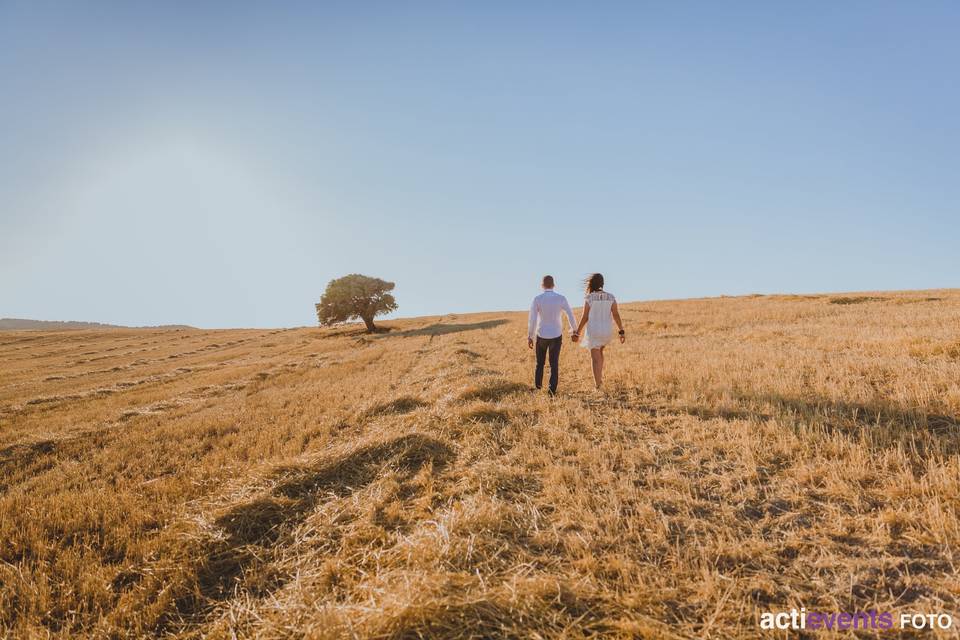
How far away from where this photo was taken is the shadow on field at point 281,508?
3480 mm

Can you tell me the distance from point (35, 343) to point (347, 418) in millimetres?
61725

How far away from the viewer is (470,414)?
7.29m

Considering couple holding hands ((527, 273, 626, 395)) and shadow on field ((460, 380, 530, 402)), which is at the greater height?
couple holding hands ((527, 273, 626, 395))

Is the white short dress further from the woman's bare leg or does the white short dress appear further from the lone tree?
the lone tree

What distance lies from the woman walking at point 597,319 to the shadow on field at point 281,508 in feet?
13.9

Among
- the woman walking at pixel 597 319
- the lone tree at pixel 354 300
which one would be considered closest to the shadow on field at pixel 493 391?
the woman walking at pixel 597 319

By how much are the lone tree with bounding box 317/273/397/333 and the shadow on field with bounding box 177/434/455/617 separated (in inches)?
1524

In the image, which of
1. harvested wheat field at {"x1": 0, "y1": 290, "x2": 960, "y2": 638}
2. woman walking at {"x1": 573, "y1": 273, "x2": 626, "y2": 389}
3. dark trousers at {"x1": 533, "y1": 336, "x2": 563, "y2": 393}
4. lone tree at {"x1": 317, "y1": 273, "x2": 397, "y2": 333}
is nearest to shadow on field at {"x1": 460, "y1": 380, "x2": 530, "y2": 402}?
harvested wheat field at {"x1": 0, "y1": 290, "x2": 960, "y2": 638}

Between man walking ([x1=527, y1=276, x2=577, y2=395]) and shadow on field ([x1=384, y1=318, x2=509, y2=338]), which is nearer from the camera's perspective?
man walking ([x1=527, y1=276, x2=577, y2=395])

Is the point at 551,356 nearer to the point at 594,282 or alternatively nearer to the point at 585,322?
the point at 585,322

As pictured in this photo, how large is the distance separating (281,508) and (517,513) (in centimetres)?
289

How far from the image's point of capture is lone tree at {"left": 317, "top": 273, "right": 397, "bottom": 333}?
4234cm

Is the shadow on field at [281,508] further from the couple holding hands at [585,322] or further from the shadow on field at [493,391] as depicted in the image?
the couple holding hands at [585,322]

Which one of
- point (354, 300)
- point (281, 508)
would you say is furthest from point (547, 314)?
point (354, 300)
